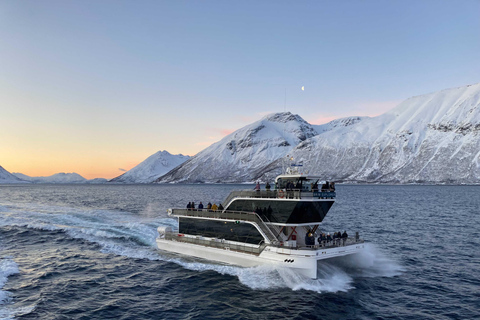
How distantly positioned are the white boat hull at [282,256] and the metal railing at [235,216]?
140 centimetres

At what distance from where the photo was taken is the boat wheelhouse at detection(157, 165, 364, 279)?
23.0m

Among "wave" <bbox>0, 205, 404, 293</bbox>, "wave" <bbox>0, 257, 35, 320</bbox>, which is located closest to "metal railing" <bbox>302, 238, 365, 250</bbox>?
"wave" <bbox>0, 205, 404, 293</bbox>

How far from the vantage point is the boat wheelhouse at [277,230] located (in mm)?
22984

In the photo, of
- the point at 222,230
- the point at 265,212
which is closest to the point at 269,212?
the point at 265,212

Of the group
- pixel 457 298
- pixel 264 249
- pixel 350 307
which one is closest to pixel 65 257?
pixel 264 249

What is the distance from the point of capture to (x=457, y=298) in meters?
21.2

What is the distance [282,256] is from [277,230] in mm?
3145

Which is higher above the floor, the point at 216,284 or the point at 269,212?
the point at 269,212

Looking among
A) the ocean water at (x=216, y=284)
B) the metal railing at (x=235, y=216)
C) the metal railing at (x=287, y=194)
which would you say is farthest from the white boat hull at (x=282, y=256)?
the metal railing at (x=287, y=194)

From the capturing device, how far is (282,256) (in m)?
22.8

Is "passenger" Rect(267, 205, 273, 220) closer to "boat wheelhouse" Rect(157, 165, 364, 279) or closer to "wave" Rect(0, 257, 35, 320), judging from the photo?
"boat wheelhouse" Rect(157, 165, 364, 279)

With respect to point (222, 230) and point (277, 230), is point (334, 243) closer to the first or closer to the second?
point (277, 230)

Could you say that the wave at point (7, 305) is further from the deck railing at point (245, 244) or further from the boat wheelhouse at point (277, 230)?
the boat wheelhouse at point (277, 230)

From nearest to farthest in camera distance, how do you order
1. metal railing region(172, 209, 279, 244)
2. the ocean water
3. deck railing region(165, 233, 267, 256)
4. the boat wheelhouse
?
the ocean water
the boat wheelhouse
deck railing region(165, 233, 267, 256)
metal railing region(172, 209, 279, 244)
